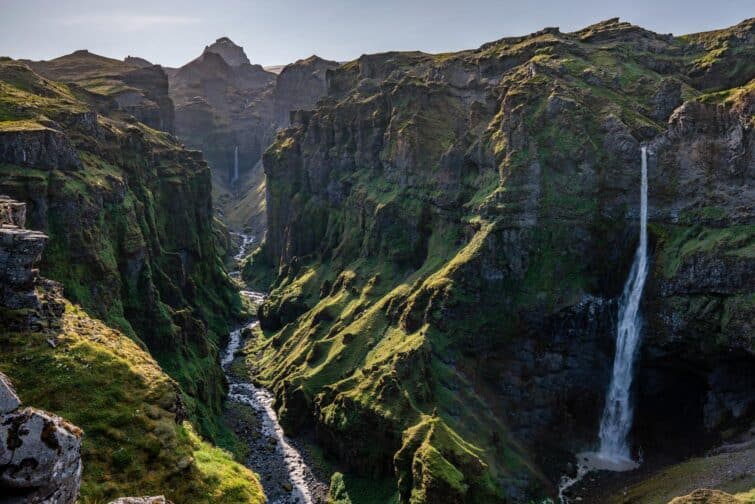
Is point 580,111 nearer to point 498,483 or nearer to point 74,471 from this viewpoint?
point 498,483

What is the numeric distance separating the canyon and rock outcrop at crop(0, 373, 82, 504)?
2194 centimetres

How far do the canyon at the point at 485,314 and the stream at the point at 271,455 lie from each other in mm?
502

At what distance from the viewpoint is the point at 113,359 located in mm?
52406

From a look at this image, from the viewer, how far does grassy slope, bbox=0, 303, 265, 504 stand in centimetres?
4062

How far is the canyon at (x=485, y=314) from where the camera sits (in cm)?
5991

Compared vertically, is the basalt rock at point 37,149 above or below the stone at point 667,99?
below

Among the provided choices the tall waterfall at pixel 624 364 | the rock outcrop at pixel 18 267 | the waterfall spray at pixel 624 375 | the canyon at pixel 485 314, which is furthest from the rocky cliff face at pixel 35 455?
the tall waterfall at pixel 624 364

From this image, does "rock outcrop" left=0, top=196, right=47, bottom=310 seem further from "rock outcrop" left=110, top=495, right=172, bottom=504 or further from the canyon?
"rock outcrop" left=110, top=495, right=172, bottom=504

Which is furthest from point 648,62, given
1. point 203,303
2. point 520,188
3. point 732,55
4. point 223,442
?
point 203,303

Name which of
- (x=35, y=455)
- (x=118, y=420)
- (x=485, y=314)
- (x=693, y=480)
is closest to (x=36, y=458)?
(x=35, y=455)

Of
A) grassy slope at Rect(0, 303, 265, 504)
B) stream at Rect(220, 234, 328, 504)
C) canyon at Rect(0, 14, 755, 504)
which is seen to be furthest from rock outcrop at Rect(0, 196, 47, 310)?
stream at Rect(220, 234, 328, 504)

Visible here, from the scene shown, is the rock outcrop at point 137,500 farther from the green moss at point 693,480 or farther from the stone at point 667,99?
the stone at point 667,99

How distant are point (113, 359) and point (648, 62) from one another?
119 meters

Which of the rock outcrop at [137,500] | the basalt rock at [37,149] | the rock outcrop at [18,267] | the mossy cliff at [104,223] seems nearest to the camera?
the rock outcrop at [137,500]
